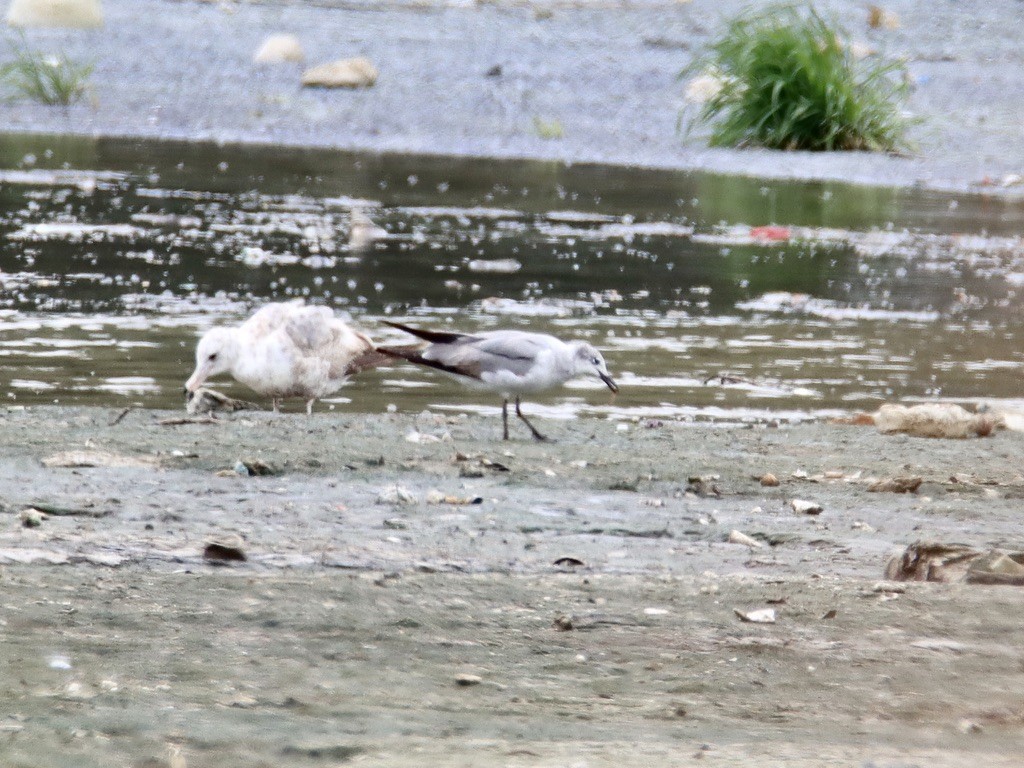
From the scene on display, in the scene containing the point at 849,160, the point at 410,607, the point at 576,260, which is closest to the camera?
the point at 410,607

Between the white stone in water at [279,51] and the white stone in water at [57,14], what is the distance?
242cm

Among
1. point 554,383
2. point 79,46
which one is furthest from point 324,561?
point 79,46

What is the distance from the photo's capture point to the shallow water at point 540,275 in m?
7.79

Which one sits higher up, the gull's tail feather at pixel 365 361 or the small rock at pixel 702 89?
the small rock at pixel 702 89

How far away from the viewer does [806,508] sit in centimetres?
511

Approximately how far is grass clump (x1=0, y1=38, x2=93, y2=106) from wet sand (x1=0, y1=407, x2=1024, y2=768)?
48.2 feet

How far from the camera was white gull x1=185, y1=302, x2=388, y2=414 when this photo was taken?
6.72 m

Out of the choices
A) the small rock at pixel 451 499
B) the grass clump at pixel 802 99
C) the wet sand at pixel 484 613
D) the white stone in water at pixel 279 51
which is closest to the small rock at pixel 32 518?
the wet sand at pixel 484 613

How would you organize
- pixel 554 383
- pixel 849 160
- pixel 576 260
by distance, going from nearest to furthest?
pixel 554 383, pixel 576 260, pixel 849 160

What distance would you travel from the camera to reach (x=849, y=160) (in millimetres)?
16828

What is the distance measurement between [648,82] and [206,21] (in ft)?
20.1

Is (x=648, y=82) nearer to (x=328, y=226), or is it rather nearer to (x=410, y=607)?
(x=328, y=226)

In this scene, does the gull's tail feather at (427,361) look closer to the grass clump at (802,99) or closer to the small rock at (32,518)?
the small rock at (32,518)

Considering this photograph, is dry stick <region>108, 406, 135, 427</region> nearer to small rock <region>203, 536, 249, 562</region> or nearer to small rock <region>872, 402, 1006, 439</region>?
small rock <region>203, 536, 249, 562</region>
